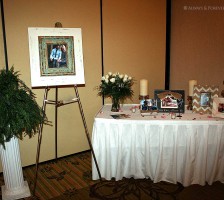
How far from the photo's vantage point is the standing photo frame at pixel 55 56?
227 cm

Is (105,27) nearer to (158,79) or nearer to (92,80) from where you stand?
(92,80)

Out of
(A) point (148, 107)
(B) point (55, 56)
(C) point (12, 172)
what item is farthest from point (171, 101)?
(C) point (12, 172)

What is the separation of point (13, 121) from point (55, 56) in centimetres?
79

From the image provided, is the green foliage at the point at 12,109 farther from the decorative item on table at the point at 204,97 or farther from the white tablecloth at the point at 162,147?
the decorative item on table at the point at 204,97

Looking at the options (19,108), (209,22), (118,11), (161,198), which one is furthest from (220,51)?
(19,108)

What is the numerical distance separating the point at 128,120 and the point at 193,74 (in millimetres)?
1743

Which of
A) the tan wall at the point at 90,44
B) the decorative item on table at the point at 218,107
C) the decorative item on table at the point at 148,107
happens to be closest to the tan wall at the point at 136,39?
the tan wall at the point at 90,44

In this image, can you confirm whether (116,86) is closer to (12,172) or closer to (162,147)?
(162,147)

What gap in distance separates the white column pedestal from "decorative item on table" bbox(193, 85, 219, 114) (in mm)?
1906

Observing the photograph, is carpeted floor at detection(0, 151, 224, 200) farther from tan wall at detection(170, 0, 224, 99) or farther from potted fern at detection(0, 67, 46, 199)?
tan wall at detection(170, 0, 224, 99)

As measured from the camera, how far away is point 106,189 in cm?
237

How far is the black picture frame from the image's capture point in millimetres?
2498

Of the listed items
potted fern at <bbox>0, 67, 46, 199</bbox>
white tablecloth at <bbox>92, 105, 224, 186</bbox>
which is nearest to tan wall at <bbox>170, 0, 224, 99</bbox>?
white tablecloth at <bbox>92, 105, 224, 186</bbox>

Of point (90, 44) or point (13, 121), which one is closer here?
point (13, 121)
